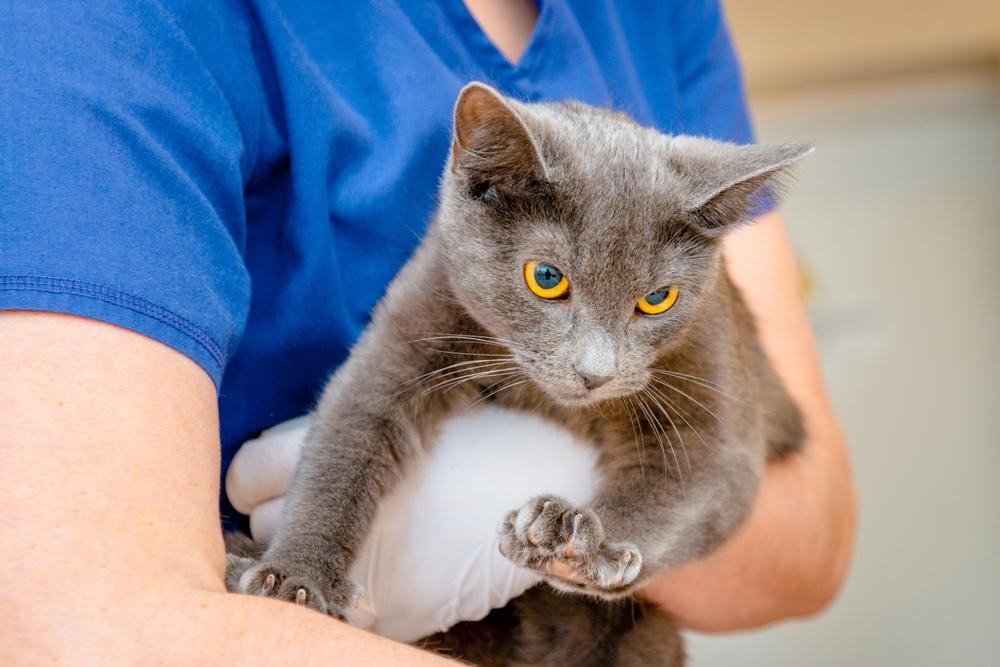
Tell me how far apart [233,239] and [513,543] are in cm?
43

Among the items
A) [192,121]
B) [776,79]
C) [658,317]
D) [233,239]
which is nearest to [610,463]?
[658,317]

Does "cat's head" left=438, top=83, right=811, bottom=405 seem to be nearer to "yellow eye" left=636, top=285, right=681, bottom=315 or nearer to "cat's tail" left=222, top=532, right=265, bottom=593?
"yellow eye" left=636, top=285, right=681, bottom=315

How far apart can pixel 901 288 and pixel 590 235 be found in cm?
284

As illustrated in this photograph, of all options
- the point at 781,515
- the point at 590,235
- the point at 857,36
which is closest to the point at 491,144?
the point at 590,235

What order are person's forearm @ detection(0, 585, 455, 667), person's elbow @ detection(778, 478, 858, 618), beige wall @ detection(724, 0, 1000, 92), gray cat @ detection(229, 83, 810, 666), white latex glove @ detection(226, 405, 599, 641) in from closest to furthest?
person's forearm @ detection(0, 585, 455, 667) → gray cat @ detection(229, 83, 810, 666) → white latex glove @ detection(226, 405, 599, 641) → person's elbow @ detection(778, 478, 858, 618) → beige wall @ detection(724, 0, 1000, 92)

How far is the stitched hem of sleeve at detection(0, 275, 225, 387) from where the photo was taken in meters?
0.81

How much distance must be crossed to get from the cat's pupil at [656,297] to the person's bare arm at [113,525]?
488mm

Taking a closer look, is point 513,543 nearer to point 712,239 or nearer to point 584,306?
point 584,306

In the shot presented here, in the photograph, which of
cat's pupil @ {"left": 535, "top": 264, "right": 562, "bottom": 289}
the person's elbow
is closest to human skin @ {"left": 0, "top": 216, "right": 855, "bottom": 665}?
cat's pupil @ {"left": 535, "top": 264, "right": 562, "bottom": 289}

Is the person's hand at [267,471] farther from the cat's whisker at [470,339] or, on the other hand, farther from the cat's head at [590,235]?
the cat's head at [590,235]

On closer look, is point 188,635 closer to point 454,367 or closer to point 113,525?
point 113,525

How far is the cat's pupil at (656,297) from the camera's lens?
3.82 feet

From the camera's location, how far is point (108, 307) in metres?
0.85

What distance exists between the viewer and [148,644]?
78 centimetres
